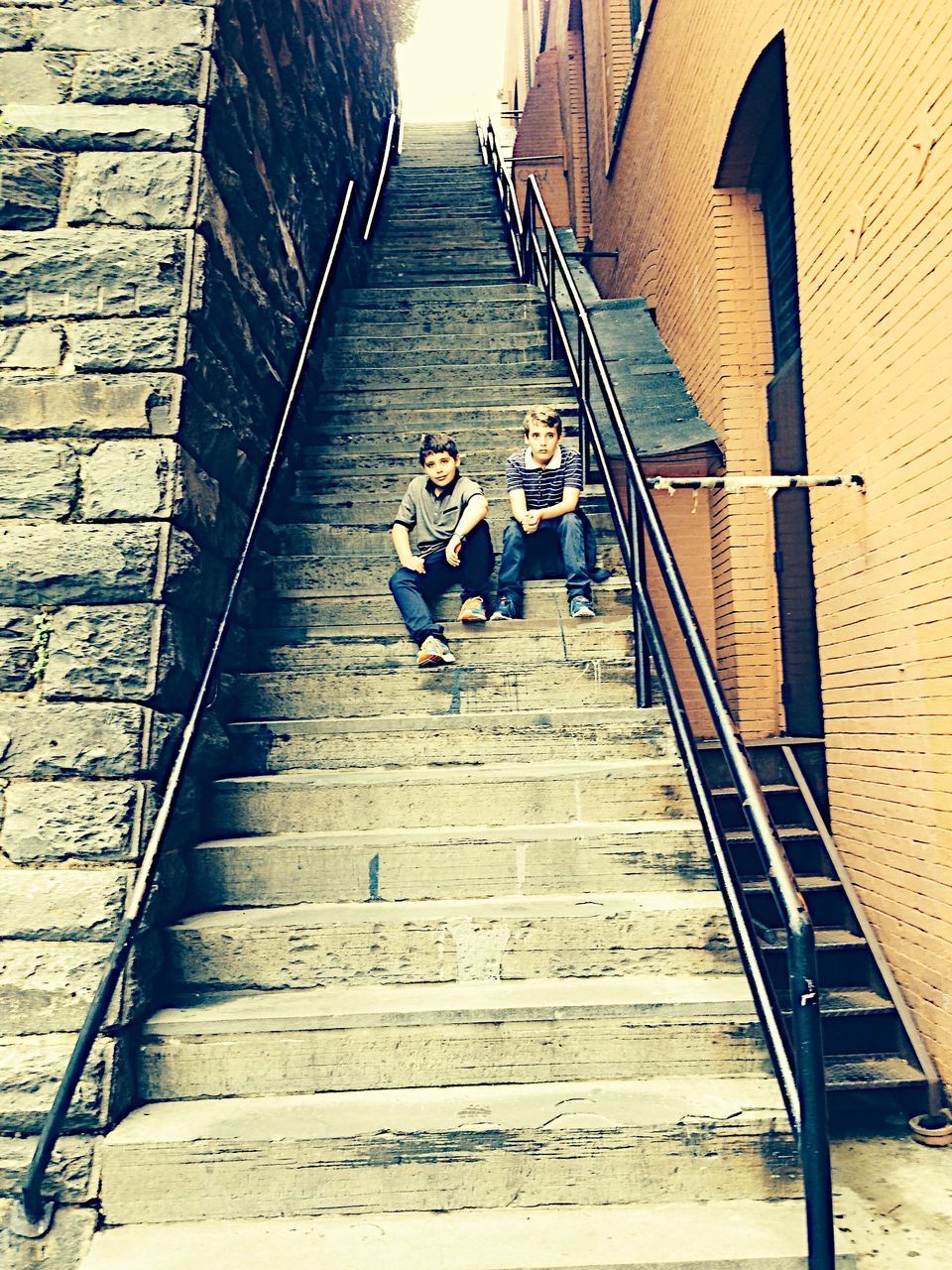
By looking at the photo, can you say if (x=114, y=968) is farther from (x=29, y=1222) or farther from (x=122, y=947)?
(x=29, y=1222)

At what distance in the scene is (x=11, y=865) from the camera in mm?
3006

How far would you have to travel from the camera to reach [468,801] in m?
3.62

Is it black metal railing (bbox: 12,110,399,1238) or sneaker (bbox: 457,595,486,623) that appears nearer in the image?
black metal railing (bbox: 12,110,399,1238)

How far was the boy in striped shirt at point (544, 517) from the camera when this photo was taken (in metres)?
4.76

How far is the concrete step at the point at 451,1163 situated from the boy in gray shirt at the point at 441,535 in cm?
244

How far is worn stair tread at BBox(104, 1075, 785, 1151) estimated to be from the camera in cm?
264

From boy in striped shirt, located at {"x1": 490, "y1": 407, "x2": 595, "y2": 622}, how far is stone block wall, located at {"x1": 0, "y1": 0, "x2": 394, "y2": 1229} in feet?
4.80

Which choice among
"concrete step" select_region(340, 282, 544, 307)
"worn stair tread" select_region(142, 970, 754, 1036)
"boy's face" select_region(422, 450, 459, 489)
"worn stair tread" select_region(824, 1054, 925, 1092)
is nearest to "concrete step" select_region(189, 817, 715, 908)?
"worn stair tread" select_region(142, 970, 754, 1036)

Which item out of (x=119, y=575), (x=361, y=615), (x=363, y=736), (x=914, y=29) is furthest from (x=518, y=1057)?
(x=914, y=29)

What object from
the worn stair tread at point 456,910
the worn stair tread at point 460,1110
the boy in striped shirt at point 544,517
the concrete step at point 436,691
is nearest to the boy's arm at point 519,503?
the boy in striped shirt at point 544,517

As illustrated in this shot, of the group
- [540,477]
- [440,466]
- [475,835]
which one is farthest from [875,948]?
[440,466]

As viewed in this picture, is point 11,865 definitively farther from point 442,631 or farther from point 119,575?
point 442,631

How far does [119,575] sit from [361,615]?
1782 millimetres

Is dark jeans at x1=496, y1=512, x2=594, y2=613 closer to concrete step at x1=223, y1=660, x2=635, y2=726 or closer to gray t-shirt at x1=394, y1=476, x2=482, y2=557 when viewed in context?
Result: gray t-shirt at x1=394, y1=476, x2=482, y2=557
